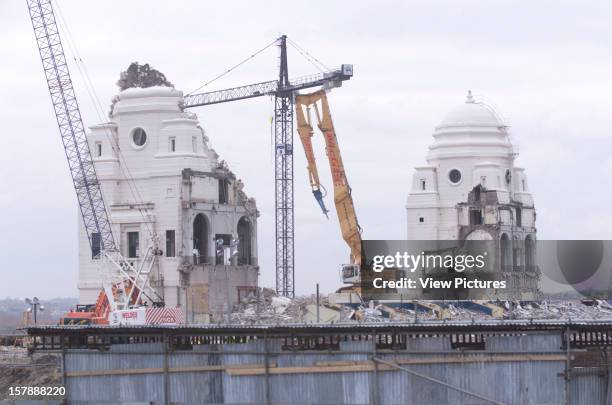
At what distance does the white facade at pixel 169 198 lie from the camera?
125 m

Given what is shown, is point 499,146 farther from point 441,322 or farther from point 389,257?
point 441,322

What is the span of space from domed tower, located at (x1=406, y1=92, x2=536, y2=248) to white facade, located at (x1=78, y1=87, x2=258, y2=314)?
21.1 m

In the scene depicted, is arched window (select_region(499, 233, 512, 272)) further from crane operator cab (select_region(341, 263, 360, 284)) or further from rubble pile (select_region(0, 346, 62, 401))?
rubble pile (select_region(0, 346, 62, 401))

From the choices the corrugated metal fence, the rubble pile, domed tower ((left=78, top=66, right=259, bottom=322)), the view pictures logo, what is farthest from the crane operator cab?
the corrugated metal fence

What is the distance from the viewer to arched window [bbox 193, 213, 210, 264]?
5002 inches

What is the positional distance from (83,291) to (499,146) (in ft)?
137

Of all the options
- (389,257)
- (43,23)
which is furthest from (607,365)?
(43,23)

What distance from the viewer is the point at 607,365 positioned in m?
69.4

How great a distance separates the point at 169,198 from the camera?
126 metres

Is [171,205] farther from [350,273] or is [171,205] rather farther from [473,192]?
[473,192]

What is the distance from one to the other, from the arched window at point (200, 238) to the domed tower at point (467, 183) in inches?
1002

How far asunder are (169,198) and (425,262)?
21.3m

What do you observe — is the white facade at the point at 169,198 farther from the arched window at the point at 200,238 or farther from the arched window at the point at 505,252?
the arched window at the point at 505,252

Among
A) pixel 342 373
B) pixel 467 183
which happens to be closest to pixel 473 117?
pixel 467 183
